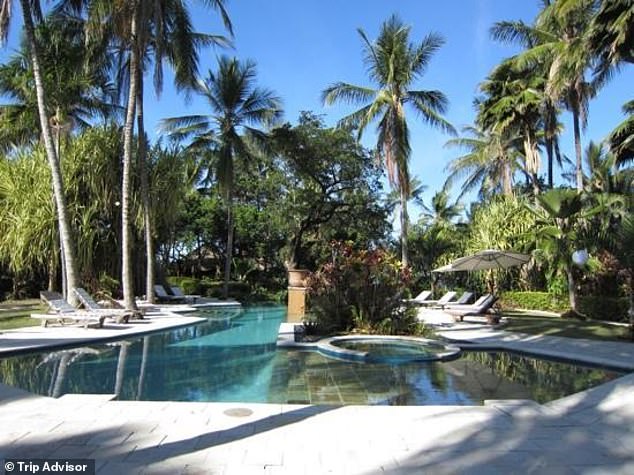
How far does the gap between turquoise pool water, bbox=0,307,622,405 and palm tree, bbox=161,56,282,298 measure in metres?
15.6

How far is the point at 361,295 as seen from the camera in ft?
40.7

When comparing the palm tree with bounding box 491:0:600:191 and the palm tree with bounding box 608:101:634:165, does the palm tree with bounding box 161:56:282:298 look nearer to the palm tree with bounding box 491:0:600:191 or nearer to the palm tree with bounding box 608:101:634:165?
the palm tree with bounding box 491:0:600:191

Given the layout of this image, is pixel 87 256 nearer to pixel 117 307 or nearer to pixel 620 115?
pixel 117 307

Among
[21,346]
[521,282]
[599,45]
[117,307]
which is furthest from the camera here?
[521,282]

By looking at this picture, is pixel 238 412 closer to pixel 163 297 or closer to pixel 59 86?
pixel 59 86

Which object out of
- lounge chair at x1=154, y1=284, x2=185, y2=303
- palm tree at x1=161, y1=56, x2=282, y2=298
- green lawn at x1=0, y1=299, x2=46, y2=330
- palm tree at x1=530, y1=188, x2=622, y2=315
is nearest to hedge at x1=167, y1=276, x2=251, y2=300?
palm tree at x1=161, y1=56, x2=282, y2=298

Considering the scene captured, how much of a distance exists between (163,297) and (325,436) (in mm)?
18720

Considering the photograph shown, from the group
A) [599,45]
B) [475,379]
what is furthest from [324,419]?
[599,45]

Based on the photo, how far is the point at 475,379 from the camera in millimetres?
7914

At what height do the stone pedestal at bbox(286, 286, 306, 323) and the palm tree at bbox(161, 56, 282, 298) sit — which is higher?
the palm tree at bbox(161, 56, 282, 298)

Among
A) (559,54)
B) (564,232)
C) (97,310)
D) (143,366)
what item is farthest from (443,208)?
(143,366)

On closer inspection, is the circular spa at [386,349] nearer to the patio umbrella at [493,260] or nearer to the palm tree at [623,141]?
the patio umbrella at [493,260]

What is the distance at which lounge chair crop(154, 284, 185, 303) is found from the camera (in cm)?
2202

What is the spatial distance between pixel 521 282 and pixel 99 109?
21053 mm
